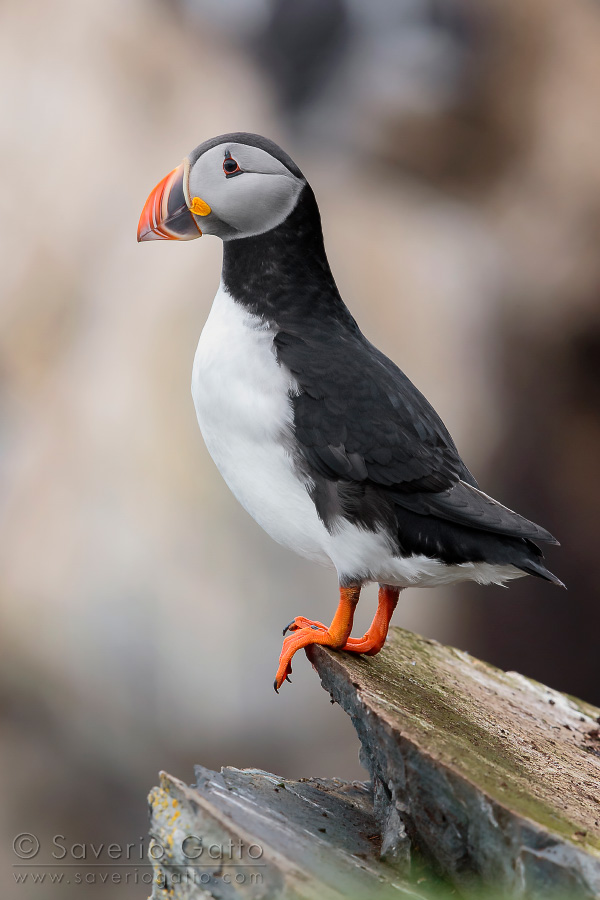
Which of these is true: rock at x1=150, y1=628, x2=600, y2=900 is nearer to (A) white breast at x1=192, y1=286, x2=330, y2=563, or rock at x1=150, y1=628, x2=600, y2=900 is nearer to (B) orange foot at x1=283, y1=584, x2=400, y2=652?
(B) orange foot at x1=283, y1=584, x2=400, y2=652

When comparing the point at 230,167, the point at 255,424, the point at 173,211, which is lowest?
the point at 255,424

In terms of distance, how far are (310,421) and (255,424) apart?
0.13 metres

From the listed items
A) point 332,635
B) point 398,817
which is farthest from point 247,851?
point 332,635

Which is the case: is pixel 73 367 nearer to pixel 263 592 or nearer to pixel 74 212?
pixel 74 212

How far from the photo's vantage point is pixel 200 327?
465 cm

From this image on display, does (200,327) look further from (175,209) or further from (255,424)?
(255,424)

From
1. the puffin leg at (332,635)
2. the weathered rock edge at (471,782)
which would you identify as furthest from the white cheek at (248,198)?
the weathered rock edge at (471,782)

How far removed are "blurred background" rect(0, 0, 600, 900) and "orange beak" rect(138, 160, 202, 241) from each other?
103 inches

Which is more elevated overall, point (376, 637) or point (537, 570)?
point (537, 570)

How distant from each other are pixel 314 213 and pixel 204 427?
0.60m

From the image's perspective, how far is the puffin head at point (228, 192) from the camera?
196 cm

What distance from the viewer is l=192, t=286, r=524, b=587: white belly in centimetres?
188

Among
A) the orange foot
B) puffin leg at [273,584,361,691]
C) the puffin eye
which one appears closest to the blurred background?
the orange foot

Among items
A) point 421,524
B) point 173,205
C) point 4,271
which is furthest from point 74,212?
point 421,524
